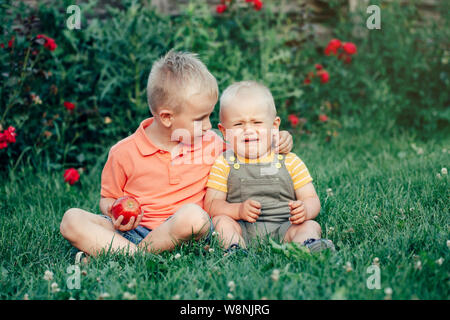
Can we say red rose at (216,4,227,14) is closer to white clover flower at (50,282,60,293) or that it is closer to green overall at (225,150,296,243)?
green overall at (225,150,296,243)

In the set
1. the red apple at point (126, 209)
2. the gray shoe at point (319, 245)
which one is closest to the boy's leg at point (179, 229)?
the red apple at point (126, 209)

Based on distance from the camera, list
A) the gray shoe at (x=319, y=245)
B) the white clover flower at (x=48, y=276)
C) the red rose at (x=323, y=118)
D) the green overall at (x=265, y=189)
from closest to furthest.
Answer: the white clover flower at (x=48, y=276)
the gray shoe at (x=319, y=245)
the green overall at (x=265, y=189)
the red rose at (x=323, y=118)

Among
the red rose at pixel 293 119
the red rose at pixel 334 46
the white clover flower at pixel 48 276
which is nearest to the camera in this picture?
the white clover flower at pixel 48 276

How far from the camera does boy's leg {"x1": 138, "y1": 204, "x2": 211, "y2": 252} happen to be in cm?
246

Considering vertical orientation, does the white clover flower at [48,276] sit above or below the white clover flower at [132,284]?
below

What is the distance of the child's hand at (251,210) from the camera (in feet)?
8.43

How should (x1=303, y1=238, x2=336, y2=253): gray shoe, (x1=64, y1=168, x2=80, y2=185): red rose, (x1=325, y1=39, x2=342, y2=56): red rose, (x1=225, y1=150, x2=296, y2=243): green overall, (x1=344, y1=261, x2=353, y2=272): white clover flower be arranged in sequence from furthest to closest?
(x1=325, y1=39, x2=342, y2=56): red rose
(x1=64, y1=168, x2=80, y2=185): red rose
(x1=225, y1=150, x2=296, y2=243): green overall
(x1=303, y1=238, x2=336, y2=253): gray shoe
(x1=344, y1=261, x2=353, y2=272): white clover flower

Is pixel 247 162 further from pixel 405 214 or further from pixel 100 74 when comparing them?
pixel 100 74

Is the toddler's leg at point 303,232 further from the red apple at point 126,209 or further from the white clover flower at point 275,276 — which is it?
the red apple at point 126,209

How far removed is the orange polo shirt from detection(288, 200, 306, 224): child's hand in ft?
1.82

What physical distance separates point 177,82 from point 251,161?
0.60 metres

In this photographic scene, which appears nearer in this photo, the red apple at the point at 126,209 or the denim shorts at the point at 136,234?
the red apple at the point at 126,209

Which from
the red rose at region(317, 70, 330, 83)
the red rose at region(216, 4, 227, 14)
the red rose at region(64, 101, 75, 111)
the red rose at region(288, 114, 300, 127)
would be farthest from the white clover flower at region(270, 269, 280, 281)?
the red rose at region(216, 4, 227, 14)
